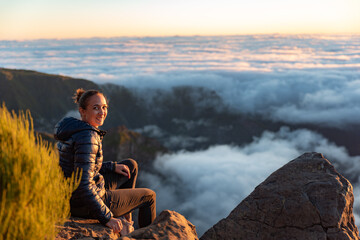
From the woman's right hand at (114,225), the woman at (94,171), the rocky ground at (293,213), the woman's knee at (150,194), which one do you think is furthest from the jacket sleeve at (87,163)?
the rocky ground at (293,213)

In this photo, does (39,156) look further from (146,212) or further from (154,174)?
(154,174)

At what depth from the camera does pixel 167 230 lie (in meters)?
5.50

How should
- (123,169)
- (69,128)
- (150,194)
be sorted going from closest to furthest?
(69,128), (150,194), (123,169)

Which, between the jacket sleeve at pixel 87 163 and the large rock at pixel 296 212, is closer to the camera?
the jacket sleeve at pixel 87 163

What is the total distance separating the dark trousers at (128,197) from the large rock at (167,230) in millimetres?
381

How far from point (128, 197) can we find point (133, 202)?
147 millimetres

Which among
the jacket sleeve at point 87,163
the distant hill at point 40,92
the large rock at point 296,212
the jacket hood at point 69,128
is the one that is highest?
the jacket hood at point 69,128

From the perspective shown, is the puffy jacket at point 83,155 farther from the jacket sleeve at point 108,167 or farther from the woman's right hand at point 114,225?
the jacket sleeve at point 108,167

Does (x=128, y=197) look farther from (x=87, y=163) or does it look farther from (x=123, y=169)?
(x=87, y=163)

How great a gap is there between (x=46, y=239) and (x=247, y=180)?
651ft

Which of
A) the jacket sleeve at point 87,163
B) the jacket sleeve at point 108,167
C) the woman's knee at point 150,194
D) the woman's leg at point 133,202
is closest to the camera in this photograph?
the jacket sleeve at point 87,163

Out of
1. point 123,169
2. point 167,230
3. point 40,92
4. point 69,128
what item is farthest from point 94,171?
point 40,92

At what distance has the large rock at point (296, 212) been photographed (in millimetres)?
6367

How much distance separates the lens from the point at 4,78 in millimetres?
160750
